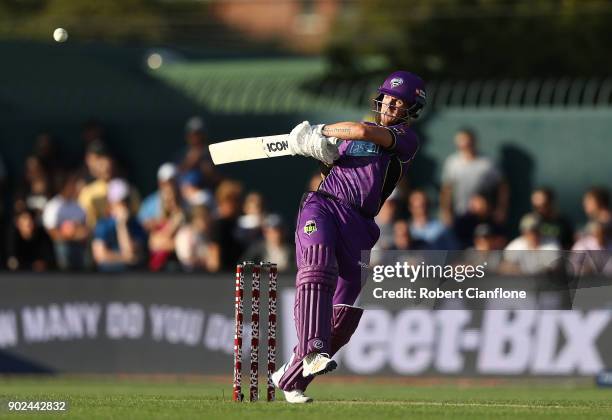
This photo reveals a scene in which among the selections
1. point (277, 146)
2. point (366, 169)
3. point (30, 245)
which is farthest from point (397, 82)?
point (30, 245)

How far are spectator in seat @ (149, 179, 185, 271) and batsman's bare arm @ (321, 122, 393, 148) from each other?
8.34m

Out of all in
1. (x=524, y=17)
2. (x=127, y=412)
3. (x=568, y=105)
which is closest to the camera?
(x=127, y=412)

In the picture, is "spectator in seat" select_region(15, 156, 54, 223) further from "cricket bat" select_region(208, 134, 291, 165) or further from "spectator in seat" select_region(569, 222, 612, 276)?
"cricket bat" select_region(208, 134, 291, 165)

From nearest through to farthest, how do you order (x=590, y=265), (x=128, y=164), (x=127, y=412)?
(x=127, y=412) < (x=590, y=265) < (x=128, y=164)

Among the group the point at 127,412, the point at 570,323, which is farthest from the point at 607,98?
the point at 127,412

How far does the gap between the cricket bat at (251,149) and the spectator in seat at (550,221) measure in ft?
24.3

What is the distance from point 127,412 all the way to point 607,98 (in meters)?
13.1

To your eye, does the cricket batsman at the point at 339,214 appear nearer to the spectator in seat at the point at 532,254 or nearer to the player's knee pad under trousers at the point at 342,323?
the player's knee pad under trousers at the point at 342,323

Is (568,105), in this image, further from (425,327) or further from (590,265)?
(590,265)

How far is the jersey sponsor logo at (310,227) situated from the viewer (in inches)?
443

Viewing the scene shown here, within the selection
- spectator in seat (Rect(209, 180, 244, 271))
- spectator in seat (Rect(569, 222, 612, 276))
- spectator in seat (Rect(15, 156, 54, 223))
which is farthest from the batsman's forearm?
spectator in seat (Rect(15, 156, 54, 223))

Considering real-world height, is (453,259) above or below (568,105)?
below

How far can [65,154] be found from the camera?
24078mm

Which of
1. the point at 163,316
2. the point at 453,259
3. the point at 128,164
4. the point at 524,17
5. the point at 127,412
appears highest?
the point at 524,17
